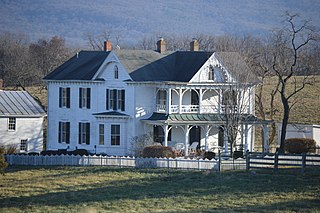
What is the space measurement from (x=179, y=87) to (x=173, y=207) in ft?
66.8

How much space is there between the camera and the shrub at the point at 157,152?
50.2 meters

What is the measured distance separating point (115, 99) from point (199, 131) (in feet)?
20.8

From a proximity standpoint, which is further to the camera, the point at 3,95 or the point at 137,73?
the point at 3,95

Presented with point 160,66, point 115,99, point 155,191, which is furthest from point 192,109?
point 155,191

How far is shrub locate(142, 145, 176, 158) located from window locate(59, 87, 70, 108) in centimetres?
1064

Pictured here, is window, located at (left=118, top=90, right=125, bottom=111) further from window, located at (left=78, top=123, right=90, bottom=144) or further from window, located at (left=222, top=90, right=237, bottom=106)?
window, located at (left=222, top=90, right=237, bottom=106)

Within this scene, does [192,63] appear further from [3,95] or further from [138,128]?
[3,95]

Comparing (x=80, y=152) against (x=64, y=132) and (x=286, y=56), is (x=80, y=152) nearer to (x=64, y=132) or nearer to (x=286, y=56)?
(x=64, y=132)

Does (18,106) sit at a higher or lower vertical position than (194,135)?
higher

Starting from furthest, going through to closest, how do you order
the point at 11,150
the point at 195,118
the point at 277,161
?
1. the point at 11,150
2. the point at 195,118
3. the point at 277,161

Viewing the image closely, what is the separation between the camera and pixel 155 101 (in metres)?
56.8

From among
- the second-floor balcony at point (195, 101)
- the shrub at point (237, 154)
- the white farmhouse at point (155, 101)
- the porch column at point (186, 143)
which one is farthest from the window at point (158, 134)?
the shrub at point (237, 154)

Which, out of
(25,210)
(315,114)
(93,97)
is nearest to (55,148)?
(93,97)

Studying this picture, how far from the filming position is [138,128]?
184 feet
